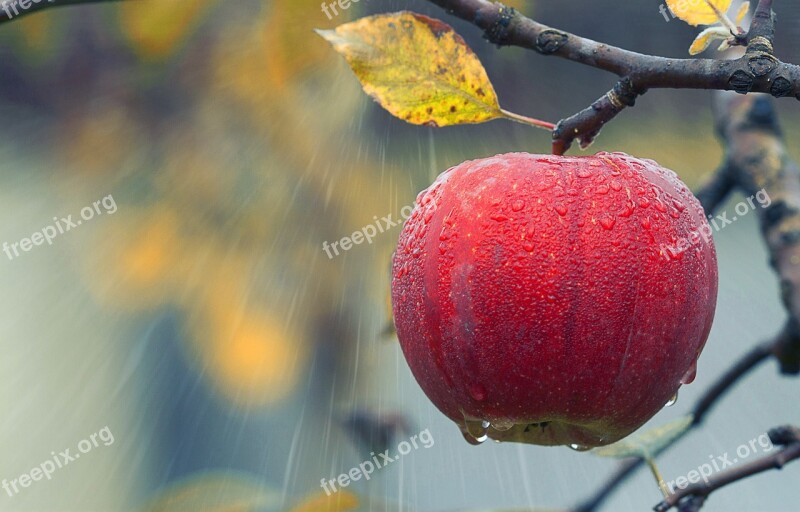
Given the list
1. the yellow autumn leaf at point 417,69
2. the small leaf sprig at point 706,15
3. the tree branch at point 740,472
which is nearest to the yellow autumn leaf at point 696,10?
the small leaf sprig at point 706,15

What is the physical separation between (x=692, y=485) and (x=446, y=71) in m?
0.43

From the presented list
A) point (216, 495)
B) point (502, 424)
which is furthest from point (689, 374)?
point (216, 495)

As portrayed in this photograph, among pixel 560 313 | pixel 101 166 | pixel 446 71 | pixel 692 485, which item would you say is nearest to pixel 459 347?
pixel 560 313

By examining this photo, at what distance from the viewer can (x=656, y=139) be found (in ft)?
3.41

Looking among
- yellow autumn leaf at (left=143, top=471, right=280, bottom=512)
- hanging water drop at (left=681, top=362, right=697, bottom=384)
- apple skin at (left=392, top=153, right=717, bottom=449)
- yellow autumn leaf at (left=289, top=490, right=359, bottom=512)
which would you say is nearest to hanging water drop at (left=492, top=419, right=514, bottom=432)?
apple skin at (left=392, top=153, right=717, bottom=449)

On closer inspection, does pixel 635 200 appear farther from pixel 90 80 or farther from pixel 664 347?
pixel 90 80

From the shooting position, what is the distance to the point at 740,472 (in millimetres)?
633

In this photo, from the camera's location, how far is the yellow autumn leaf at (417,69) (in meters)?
0.48

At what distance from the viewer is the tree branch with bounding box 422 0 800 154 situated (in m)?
0.39

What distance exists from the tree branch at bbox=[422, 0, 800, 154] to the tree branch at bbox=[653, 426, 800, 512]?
0.32 meters

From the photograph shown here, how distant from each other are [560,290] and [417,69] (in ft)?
0.53

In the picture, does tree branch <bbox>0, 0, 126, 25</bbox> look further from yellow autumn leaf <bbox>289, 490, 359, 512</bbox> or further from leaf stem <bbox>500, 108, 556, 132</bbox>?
yellow autumn leaf <bbox>289, 490, 359, 512</bbox>

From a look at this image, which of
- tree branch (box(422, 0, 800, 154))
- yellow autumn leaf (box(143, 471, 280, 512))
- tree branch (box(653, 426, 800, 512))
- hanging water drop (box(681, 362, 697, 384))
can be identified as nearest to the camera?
tree branch (box(422, 0, 800, 154))

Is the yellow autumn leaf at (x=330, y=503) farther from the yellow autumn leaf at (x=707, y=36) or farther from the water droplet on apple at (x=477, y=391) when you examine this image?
the yellow autumn leaf at (x=707, y=36)
